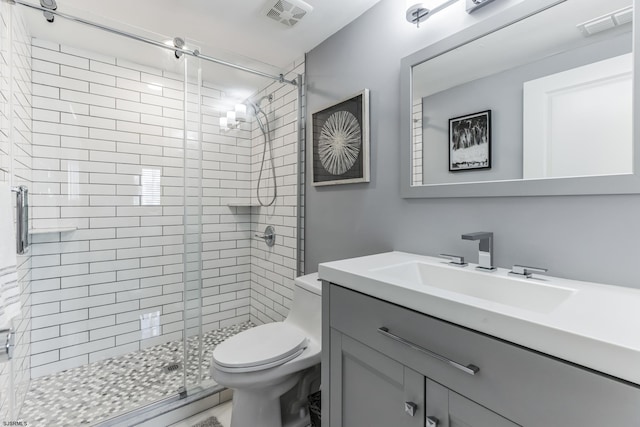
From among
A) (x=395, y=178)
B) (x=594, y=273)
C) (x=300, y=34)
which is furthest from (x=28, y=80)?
(x=594, y=273)

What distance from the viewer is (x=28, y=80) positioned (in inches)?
70.2

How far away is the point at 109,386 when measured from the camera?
1838mm

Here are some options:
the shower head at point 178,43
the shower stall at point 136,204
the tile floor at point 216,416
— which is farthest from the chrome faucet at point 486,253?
the shower head at point 178,43

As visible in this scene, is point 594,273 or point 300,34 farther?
point 300,34

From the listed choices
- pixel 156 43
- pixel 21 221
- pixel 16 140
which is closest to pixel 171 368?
pixel 21 221

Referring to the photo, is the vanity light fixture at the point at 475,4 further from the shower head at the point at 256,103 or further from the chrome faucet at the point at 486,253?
the shower head at the point at 256,103

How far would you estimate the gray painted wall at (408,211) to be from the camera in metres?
0.91

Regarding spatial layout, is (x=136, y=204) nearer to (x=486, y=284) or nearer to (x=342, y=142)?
(x=342, y=142)

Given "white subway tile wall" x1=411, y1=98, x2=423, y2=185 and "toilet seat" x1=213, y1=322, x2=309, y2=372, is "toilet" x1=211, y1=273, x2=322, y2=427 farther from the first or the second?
"white subway tile wall" x1=411, y1=98, x2=423, y2=185

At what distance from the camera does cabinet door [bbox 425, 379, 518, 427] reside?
2.13 ft

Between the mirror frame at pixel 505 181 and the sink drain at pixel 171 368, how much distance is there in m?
1.89

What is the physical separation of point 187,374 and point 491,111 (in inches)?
88.4

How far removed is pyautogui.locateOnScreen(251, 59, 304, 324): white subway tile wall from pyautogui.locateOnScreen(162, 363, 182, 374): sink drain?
27.2 inches

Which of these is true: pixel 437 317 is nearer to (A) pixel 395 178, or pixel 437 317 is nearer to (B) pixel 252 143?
(A) pixel 395 178
